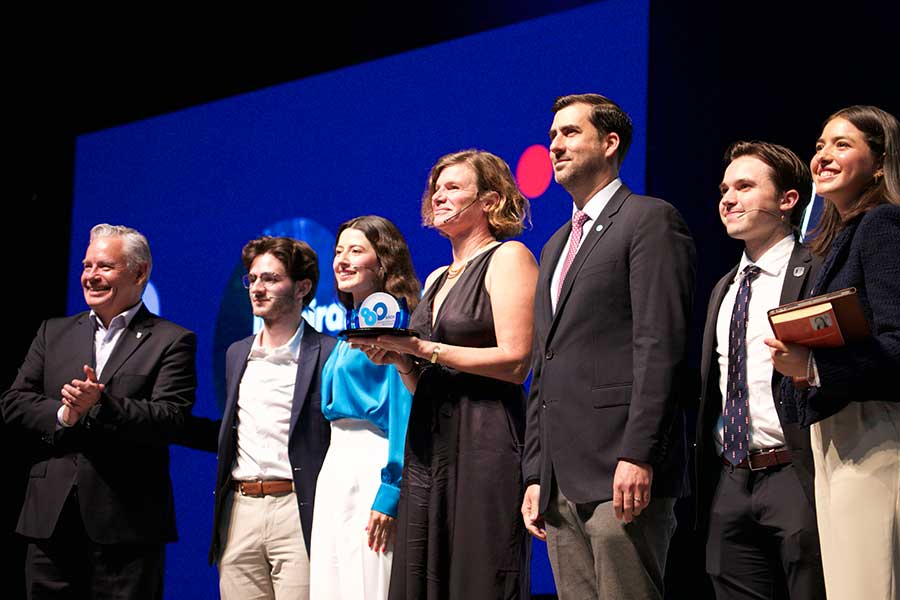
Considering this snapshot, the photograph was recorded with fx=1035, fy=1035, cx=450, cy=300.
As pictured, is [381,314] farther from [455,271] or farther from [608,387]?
[608,387]

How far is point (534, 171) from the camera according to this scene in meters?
4.63

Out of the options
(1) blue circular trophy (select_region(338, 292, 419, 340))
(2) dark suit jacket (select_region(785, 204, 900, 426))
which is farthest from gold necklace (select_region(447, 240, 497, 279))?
(2) dark suit jacket (select_region(785, 204, 900, 426))

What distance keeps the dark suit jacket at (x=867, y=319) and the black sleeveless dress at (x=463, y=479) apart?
870 millimetres

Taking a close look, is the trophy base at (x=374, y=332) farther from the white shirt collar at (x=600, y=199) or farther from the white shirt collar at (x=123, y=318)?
the white shirt collar at (x=123, y=318)

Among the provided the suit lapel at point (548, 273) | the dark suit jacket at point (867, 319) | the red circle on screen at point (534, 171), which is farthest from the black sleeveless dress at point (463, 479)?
the red circle on screen at point (534, 171)

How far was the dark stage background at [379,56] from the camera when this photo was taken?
4246 mm

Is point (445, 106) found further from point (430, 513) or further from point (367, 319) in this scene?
point (430, 513)

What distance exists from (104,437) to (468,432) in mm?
1635

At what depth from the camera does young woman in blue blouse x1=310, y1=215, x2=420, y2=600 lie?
11.4ft

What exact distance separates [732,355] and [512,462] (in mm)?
705

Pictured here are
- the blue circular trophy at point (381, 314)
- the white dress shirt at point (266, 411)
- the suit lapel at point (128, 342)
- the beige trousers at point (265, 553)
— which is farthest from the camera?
the suit lapel at point (128, 342)

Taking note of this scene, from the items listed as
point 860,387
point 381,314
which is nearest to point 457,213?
point 381,314

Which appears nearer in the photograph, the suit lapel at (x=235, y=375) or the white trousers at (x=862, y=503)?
the white trousers at (x=862, y=503)

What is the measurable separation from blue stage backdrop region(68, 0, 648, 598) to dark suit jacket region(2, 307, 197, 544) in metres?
1.35
